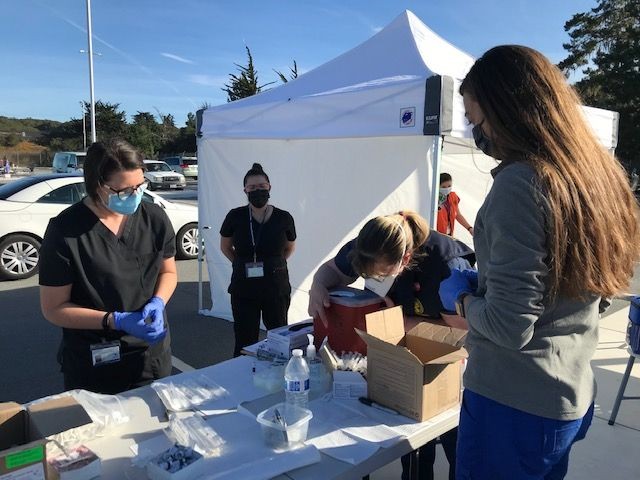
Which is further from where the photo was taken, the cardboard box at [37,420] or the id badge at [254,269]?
the id badge at [254,269]

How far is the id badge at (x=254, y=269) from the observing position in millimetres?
3275

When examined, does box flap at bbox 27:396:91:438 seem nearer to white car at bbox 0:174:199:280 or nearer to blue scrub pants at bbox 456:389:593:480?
blue scrub pants at bbox 456:389:593:480

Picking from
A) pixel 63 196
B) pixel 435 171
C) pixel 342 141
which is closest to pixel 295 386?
pixel 435 171

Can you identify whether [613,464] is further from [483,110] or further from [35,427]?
[35,427]

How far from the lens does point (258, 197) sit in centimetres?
333

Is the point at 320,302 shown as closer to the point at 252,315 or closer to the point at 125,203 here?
the point at 125,203

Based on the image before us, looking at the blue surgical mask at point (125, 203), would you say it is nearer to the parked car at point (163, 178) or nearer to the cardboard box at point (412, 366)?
the cardboard box at point (412, 366)

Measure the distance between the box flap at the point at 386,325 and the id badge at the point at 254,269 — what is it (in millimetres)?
1666

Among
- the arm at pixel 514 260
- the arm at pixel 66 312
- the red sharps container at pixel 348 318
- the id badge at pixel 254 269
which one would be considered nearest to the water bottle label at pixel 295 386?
the red sharps container at pixel 348 318

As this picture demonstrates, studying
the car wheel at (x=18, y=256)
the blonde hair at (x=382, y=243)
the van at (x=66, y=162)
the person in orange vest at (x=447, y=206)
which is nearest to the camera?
the blonde hair at (x=382, y=243)

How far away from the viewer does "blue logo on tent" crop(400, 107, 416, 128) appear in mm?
3068

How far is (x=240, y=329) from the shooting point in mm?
3311

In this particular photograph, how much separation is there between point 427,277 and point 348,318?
360 millimetres

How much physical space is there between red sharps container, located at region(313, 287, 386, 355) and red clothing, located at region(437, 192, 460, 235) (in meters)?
3.97
